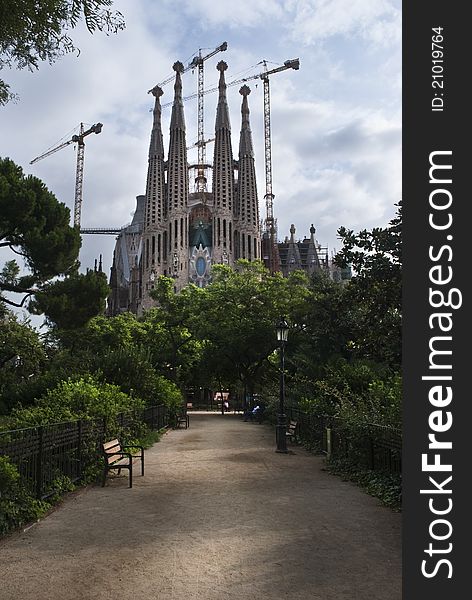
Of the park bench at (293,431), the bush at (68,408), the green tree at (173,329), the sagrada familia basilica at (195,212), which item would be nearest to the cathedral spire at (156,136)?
the sagrada familia basilica at (195,212)

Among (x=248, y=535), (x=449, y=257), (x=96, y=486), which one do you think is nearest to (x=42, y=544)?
(x=248, y=535)

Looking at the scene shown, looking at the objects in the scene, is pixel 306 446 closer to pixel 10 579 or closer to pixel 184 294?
pixel 10 579

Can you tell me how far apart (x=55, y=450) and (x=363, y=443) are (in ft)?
20.0

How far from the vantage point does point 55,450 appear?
32.2ft

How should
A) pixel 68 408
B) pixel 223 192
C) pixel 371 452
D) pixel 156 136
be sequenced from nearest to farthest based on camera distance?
pixel 371 452 → pixel 68 408 → pixel 223 192 → pixel 156 136

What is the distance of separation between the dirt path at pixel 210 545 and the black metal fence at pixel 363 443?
2.93 ft

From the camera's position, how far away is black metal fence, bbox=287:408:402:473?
10.1 m

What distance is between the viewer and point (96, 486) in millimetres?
10859

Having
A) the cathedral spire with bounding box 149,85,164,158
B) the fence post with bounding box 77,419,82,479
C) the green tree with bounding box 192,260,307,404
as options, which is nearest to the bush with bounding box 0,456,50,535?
the fence post with bounding box 77,419,82,479

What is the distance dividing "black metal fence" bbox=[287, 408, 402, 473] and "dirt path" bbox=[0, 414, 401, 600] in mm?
895

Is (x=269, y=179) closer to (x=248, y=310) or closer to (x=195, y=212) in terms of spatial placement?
(x=195, y=212)

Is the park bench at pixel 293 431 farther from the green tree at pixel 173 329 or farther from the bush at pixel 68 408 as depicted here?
the green tree at pixel 173 329

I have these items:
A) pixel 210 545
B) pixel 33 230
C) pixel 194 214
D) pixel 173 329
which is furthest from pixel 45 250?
pixel 194 214

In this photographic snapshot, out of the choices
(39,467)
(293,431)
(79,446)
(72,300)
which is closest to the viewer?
(39,467)
